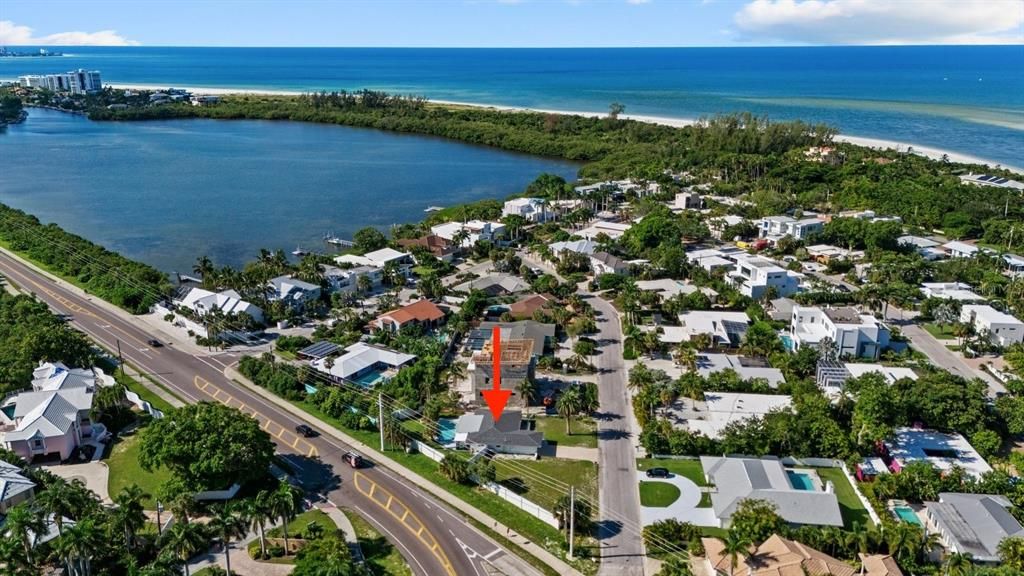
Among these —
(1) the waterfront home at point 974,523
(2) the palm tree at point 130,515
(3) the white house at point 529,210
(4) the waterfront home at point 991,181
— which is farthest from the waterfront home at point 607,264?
(4) the waterfront home at point 991,181

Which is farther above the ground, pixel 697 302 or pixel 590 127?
pixel 590 127

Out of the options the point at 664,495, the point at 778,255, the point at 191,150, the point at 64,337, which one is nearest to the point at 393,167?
the point at 191,150

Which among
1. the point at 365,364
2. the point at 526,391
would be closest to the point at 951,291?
the point at 526,391

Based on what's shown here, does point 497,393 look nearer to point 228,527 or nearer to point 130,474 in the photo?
point 228,527

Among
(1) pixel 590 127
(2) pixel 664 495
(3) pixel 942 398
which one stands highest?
(1) pixel 590 127

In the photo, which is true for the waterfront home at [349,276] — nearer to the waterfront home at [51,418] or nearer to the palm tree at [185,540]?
the waterfront home at [51,418]

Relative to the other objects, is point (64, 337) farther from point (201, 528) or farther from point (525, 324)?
point (525, 324)

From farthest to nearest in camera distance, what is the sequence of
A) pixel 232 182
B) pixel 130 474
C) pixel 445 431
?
pixel 232 182 < pixel 445 431 < pixel 130 474
